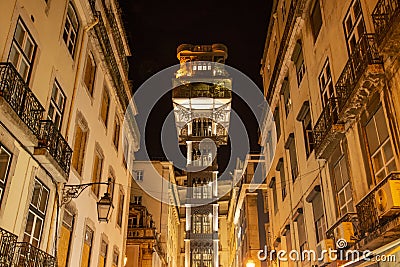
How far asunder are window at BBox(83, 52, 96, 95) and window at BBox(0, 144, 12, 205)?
21.3 ft

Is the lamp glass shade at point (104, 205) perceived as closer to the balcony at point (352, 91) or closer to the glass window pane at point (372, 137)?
the balcony at point (352, 91)

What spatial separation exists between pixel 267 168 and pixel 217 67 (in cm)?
2859

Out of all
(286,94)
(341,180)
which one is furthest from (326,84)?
(286,94)

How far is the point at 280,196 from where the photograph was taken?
2081 centimetres

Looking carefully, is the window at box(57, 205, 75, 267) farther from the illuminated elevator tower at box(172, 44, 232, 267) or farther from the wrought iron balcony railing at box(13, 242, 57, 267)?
the illuminated elevator tower at box(172, 44, 232, 267)

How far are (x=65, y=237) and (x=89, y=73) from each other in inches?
251

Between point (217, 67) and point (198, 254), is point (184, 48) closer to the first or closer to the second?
point (217, 67)

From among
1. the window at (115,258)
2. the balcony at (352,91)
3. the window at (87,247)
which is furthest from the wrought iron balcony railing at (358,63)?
the window at (115,258)

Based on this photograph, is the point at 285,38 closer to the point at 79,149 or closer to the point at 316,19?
the point at 316,19

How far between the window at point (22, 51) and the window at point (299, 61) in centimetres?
1075

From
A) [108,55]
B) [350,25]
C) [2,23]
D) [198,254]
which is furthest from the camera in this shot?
[198,254]

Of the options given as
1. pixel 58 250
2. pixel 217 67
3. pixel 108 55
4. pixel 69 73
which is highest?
pixel 217 67

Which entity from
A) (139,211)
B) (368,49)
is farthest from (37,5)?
(139,211)

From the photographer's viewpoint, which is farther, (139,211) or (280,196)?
(139,211)
